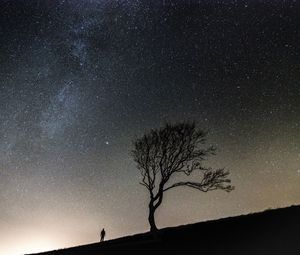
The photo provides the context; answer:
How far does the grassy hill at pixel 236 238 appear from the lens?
13523 mm

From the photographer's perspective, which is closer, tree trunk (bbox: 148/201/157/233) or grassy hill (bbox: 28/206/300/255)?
grassy hill (bbox: 28/206/300/255)

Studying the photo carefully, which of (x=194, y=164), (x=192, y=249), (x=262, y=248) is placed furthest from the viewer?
(x=194, y=164)

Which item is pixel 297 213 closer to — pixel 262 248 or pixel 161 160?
pixel 262 248

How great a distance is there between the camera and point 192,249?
16.6 metres

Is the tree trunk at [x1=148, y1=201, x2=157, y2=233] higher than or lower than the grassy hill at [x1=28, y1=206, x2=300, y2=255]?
higher

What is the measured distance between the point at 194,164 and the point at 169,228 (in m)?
5.32

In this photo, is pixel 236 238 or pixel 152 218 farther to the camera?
pixel 152 218

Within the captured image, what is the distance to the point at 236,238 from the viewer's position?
621 inches

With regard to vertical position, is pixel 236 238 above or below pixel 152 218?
below

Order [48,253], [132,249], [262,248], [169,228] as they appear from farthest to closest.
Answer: [48,253] → [169,228] → [132,249] → [262,248]

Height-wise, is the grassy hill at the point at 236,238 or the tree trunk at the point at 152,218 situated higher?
the tree trunk at the point at 152,218

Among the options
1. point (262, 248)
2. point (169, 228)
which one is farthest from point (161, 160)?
point (262, 248)

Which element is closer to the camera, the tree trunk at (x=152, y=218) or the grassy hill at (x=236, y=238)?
the grassy hill at (x=236, y=238)

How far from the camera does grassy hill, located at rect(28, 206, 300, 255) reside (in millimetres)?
13523
